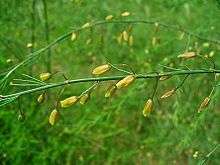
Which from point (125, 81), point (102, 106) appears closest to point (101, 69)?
point (125, 81)

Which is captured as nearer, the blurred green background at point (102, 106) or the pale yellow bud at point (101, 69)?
the pale yellow bud at point (101, 69)

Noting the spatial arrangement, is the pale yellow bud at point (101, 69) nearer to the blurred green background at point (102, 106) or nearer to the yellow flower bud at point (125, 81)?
the yellow flower bud at point (125, 81)

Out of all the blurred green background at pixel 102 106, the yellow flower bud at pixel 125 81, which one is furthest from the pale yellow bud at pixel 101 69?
the blurred green background at pixel 102 106

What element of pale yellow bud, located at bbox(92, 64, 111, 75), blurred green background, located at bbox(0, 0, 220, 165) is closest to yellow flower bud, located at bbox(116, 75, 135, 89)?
pale yellow bud, located at bbox(92, 64, 111, 75)

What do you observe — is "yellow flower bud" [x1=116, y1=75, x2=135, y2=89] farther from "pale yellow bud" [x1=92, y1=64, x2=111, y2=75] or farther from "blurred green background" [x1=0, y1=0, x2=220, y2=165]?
"blurred green background" [x1=0, y1=0, x2=220, y2=165]

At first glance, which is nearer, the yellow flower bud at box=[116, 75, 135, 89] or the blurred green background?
the yellow flower bud at box=[116, 75, 135, 89]

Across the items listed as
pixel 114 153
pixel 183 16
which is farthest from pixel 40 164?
pixel 183 16

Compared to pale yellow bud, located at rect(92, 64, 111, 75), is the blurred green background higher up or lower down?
lower down

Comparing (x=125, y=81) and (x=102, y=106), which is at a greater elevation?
(x=125, y=81)

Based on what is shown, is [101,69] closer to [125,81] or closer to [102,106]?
[125,81]
